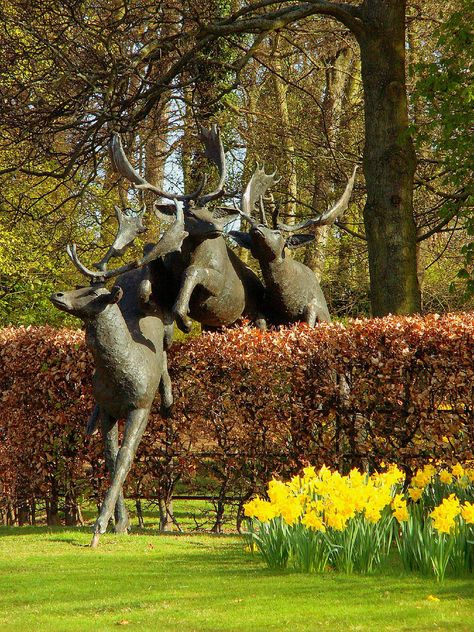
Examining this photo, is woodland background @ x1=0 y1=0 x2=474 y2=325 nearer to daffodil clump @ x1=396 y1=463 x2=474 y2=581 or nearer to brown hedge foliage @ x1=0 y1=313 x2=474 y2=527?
brown hedge foliage @ x1=0 y1=313 x2=474 y2=527

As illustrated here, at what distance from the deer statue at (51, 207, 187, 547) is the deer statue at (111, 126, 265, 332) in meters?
0.27

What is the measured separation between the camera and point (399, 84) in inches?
494

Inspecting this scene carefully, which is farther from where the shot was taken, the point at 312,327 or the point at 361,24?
the point at 361,24

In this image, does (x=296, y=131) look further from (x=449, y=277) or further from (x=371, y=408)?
(x=371, y=408)

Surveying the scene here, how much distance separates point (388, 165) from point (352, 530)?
7251mm

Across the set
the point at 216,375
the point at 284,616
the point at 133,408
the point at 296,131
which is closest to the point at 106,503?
the point at 133,408

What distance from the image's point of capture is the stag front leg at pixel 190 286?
864 centimetres

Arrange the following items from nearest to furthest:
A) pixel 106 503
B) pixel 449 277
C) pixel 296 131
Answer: pixel 106 503 < pixel 296 131 < pixel 449 277

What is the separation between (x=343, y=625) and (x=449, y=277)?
60.7 feet

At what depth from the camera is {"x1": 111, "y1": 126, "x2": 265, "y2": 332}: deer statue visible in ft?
29.2

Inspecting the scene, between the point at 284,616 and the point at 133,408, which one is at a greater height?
the point at 133,408

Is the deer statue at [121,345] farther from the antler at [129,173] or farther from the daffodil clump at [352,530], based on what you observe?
the daffodil clump at [352,530]

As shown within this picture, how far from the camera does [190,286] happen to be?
8781mm

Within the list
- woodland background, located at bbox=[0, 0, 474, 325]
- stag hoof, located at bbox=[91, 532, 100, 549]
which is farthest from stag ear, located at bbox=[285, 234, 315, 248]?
stag hoof, located at bbox=[91, 532, 100, 549]
